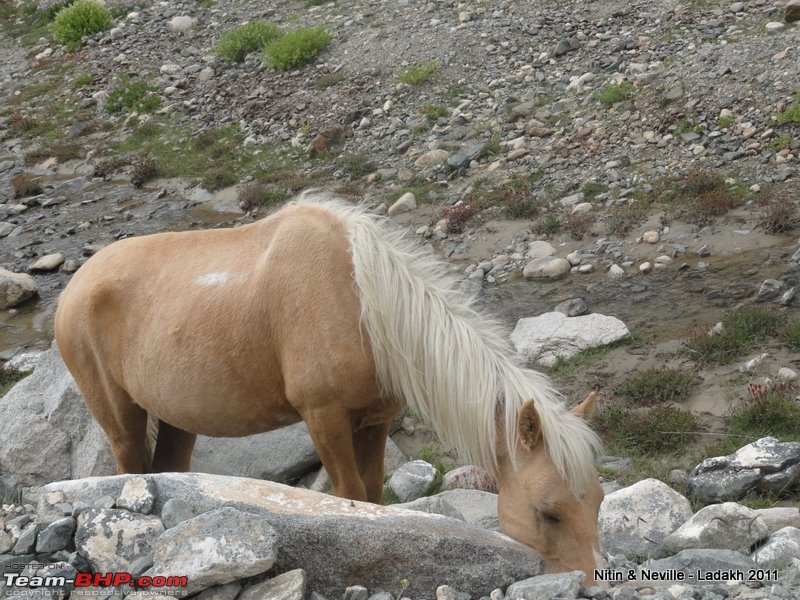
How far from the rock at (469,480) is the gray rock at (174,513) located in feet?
10.4

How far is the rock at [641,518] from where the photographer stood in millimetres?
5801

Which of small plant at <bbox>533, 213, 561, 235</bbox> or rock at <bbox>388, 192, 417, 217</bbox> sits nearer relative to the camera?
small plant at <bbox>533, 213, 561, 235</bbox>

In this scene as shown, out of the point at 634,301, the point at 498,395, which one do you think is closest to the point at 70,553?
the point at 498,395

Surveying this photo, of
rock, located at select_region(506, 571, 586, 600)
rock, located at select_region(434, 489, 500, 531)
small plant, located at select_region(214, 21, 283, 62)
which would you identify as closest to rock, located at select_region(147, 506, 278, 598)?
rock, located at select_region(506, 571, 586, 600)

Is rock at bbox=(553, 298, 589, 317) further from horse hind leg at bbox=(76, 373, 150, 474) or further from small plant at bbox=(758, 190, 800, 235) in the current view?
horse hind leg at bbox=(76, 373, 150, 474)

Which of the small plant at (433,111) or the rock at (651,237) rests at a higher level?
the small plant at (433,111)

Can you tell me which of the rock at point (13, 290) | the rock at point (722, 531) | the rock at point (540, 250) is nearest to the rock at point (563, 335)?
the rock at point (540, 250)

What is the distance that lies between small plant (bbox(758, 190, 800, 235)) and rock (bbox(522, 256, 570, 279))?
215cm

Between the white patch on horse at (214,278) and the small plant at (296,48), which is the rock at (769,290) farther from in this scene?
the small plant at (296,48)

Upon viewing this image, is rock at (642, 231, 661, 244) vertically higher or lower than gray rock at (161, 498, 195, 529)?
lower

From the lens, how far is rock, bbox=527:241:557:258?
10.9m

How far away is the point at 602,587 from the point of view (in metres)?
4.35

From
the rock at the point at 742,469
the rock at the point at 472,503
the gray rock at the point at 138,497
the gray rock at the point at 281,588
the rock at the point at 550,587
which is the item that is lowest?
the rock at the point at 742,469

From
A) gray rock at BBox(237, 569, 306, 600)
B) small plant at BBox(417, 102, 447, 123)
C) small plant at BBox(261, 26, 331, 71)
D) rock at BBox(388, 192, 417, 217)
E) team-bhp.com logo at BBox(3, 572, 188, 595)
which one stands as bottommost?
rock at BBox(388, 192, 417, 217)
